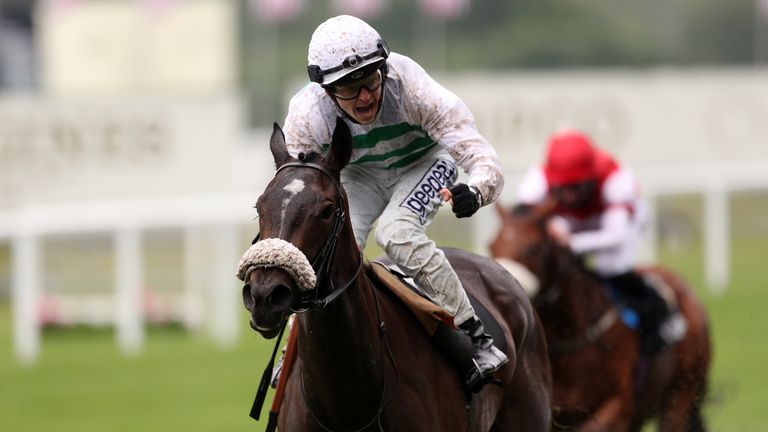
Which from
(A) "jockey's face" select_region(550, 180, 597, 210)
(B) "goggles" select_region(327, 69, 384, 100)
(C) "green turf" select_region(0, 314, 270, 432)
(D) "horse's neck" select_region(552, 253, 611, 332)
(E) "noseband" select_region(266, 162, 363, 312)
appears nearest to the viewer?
(E) "noseband" select_region(266, 162, 363, 312)

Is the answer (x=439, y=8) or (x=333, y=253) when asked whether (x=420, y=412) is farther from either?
(x=439, y=8)

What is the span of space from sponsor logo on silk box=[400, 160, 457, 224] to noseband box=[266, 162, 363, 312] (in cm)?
62

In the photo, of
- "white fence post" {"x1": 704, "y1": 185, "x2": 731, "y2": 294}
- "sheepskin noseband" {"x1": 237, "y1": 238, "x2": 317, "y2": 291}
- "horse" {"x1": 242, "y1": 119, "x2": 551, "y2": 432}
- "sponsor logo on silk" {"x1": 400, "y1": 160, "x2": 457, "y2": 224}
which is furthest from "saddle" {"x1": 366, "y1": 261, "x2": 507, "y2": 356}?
"white fence post" {"x1": 704, "y1": 185, "x2": 731, "y2": 294}

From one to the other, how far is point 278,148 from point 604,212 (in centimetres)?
466

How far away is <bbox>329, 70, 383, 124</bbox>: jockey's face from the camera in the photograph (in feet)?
17.2

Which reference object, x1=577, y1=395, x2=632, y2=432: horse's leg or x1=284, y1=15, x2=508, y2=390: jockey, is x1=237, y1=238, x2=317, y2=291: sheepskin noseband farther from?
x1=577, y1=395, x2=632, y2=432: horse's leg

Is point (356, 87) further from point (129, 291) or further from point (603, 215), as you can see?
point (129, 291)

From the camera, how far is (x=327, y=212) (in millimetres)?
4844

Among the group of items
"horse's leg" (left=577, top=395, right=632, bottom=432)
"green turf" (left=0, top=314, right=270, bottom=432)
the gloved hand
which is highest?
the gloved hand

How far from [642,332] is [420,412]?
3.98m

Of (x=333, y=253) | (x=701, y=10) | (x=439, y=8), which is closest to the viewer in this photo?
(x=333, y=253)

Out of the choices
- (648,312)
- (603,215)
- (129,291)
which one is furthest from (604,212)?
(129,291)

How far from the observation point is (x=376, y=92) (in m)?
5.31

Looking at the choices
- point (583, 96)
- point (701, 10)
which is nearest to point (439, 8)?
point (583, 96)
